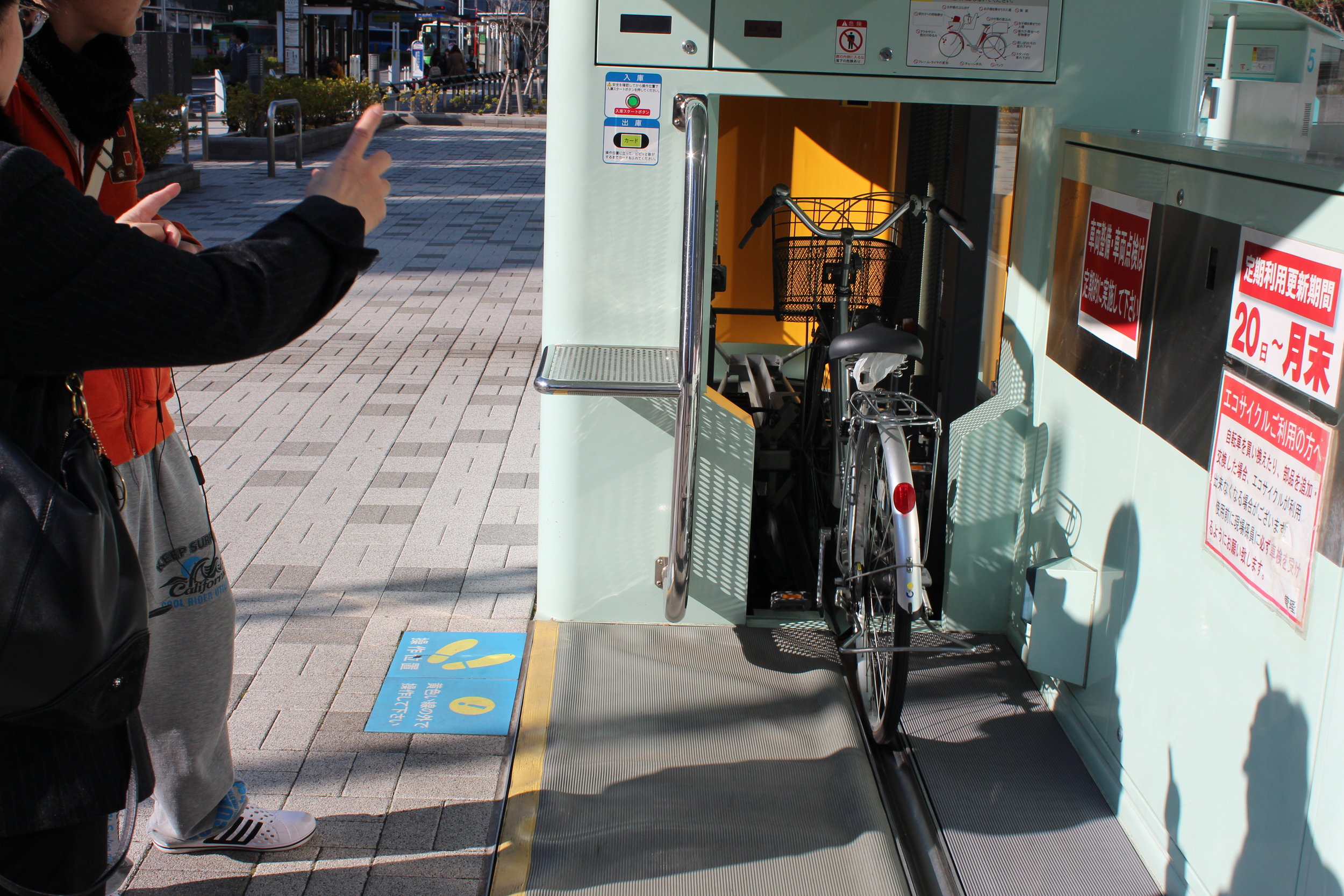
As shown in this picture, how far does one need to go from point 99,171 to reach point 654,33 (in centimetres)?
173

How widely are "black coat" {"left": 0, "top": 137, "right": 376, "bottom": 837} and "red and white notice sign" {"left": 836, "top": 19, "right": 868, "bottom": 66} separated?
205 centimetres

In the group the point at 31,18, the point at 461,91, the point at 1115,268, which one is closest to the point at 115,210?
the point at 31,18

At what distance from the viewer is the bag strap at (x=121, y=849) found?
1620 mm

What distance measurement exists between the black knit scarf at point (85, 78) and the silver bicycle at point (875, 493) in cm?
188

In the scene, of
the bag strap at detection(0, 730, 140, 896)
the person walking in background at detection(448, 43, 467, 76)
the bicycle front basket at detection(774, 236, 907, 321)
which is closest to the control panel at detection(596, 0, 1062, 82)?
the bicycle front basket at detection(774, 236, 907, 321)

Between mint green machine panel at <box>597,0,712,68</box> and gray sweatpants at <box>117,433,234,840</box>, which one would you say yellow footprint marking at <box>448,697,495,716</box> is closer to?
gray sweatpants at <box>117,433,234,840</box>

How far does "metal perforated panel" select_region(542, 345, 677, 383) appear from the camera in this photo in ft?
10.2

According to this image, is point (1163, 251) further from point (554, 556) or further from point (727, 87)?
point (554, 556)

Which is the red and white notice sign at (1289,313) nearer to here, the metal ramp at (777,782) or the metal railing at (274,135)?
the metal ramp at (777,782)

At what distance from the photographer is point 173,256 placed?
140 cm

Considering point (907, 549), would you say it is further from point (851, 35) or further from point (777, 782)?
point (851, 35)

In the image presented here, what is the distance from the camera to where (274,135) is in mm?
16172

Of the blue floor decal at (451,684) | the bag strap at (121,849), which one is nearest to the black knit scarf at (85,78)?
the bag strap at (121,849)

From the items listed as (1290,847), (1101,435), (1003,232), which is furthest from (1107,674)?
(1003,232)
